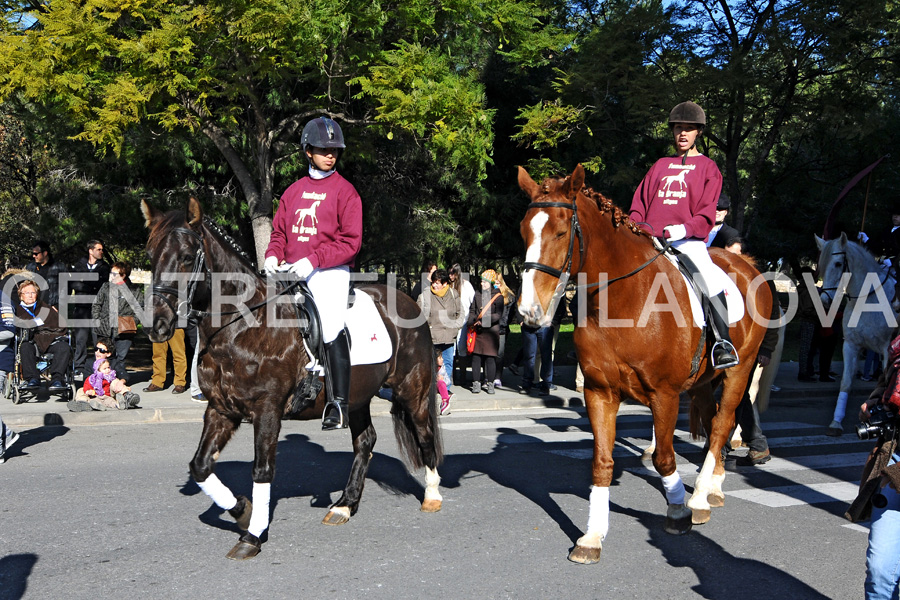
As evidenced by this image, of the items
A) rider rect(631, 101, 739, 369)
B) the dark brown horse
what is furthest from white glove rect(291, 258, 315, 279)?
rider rect(631, 101, 739, 369)

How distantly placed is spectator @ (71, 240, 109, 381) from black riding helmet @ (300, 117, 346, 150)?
8502 millimetres

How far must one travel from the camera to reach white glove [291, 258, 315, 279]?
5.73 metres

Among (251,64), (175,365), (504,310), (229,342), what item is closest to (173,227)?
(229,342)

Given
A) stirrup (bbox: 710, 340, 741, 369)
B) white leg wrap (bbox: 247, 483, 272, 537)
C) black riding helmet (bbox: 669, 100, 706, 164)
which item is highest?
black riding helmet (bbox: 669, 100, 706, 164)

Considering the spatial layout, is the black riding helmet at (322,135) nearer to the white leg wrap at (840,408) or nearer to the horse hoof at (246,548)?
the horse hoof at (246,548)

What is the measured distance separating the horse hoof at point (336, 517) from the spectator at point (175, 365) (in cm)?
789

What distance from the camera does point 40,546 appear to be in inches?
220

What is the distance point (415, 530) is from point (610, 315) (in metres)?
2.11

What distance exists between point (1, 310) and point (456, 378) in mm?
9686

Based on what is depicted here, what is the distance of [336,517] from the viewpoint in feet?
20.6

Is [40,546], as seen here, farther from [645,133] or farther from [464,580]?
[645,133]

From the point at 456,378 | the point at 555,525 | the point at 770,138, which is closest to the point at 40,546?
the point at 555,525

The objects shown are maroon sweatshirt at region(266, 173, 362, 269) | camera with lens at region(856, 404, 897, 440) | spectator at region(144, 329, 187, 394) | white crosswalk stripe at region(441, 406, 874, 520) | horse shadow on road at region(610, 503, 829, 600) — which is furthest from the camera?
spectator at region(144, 329, 187, 394)

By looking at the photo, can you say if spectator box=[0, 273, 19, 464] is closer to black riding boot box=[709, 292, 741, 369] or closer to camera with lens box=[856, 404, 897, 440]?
black riding boot box=[709, 292, 741, 369]
